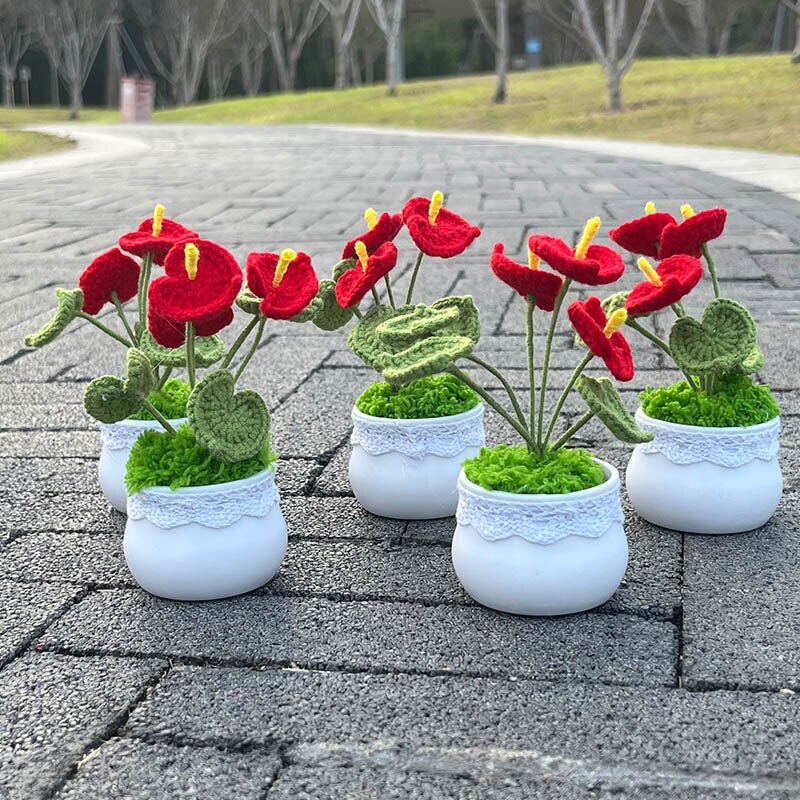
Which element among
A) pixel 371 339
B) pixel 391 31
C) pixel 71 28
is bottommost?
pixel 371 339

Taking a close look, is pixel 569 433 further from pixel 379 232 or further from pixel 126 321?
pixel 126 321

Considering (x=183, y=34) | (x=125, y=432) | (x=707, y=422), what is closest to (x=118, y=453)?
(x=125, y=432)

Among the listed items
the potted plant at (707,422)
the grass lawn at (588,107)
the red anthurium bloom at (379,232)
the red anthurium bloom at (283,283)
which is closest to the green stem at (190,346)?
the red anthurium bloom at (283,283)

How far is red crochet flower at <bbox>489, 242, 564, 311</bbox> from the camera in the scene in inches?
54.8

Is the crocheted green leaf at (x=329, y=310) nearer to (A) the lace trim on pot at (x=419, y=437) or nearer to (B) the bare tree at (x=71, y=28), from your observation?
(A) the lace trim on pot at (x=419, y=437)

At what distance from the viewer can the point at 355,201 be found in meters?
6.53

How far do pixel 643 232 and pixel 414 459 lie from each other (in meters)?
0.52

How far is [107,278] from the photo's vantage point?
1.62m

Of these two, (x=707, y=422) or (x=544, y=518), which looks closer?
(x=544, y=518)

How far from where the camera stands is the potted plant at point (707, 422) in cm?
160

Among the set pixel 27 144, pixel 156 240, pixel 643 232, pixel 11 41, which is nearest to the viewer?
pixel 156 240

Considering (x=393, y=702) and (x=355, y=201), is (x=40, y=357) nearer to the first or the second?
(x=393, y=702)

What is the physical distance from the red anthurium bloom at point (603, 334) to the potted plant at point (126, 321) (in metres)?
0.58

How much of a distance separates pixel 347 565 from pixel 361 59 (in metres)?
35.0
